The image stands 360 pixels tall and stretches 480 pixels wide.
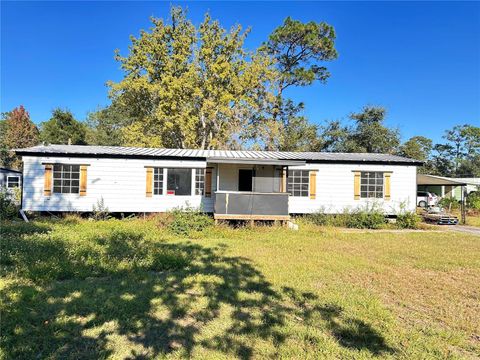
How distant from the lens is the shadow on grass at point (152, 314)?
3.46 m

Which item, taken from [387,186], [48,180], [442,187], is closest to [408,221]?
[387,186]

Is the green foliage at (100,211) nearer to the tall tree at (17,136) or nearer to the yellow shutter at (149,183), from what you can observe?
the yellow shutter at (149,183)

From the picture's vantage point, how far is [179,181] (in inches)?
571

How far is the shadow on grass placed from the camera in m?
3.46

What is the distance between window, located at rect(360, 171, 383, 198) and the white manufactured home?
0.15 ft

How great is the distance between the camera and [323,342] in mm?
3619

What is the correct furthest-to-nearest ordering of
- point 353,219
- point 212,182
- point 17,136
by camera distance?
point 17,136 → point 212,182 → point 353,219

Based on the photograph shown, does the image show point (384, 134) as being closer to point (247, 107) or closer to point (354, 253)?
Answer: point (247, 107)

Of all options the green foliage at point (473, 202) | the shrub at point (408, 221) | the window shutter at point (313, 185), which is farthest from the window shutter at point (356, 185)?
the green foliage at point (473, 202)

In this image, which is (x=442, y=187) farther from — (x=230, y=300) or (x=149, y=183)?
(x=230, y=300)

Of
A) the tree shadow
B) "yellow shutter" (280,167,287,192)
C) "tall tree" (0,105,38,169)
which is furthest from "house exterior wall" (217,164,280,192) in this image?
"tall tree" (0,105,38,169)

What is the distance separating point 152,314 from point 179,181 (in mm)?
10481

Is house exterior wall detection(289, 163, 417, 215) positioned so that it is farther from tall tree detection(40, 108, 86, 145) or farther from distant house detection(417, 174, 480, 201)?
tall tree detection(40, 108, 86, 145)

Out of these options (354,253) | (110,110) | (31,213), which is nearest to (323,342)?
(354,253)
